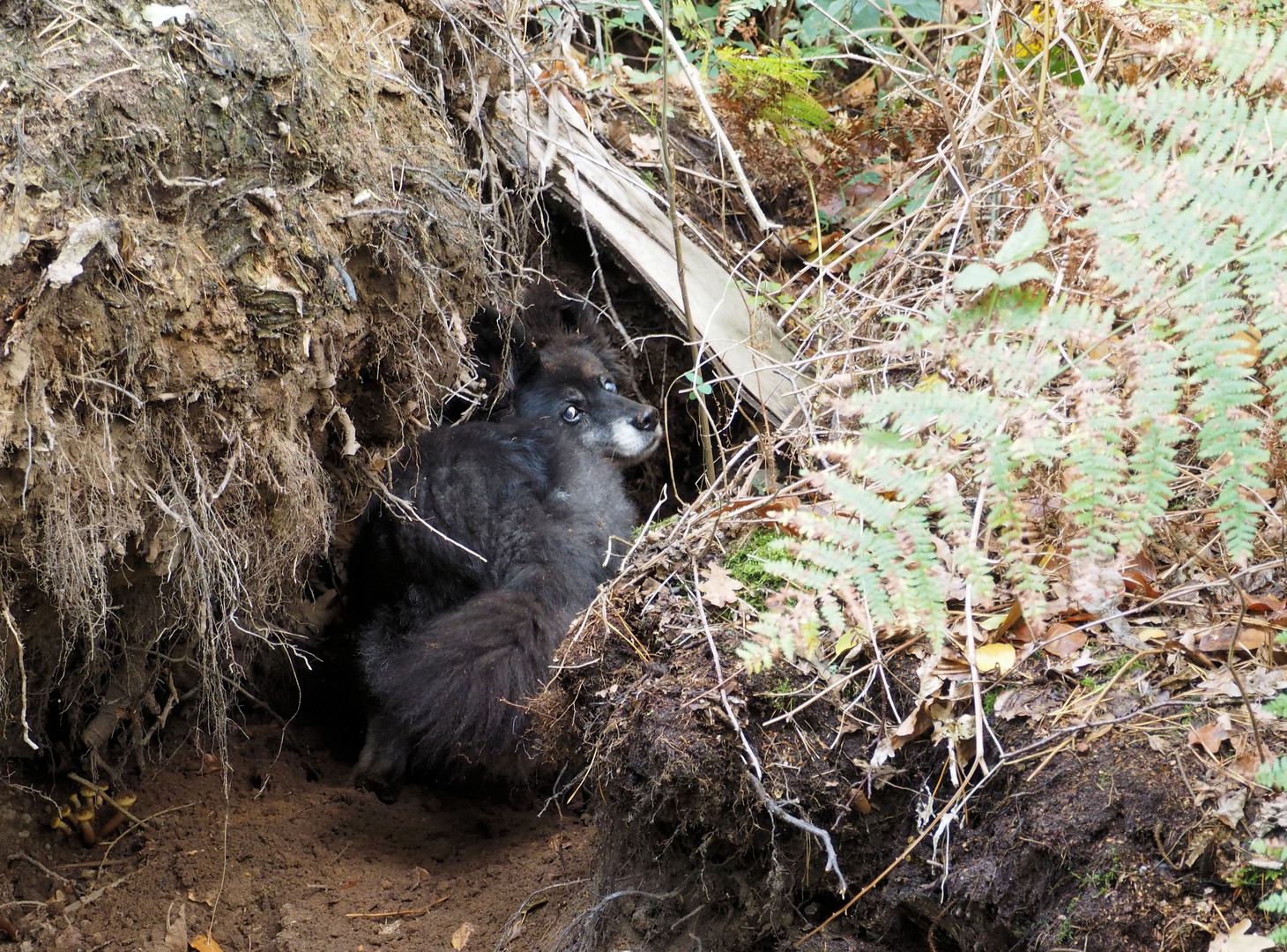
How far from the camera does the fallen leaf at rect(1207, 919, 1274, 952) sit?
6.71 ft

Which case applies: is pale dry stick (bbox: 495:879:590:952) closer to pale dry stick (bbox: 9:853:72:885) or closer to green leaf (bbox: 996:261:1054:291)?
pale dry stick (bbox: 9:853:72:885)

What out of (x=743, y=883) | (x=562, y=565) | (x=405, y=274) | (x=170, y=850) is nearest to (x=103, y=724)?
(x=170, y=850)

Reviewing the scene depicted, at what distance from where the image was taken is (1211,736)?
2.29 m

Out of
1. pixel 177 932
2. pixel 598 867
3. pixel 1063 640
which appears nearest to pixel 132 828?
pixel 177 932

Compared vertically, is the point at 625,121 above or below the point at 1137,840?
above

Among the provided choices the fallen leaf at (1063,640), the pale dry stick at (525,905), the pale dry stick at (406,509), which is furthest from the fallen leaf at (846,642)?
the pale dry stick at (406,509)

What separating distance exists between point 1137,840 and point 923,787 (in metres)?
0.51

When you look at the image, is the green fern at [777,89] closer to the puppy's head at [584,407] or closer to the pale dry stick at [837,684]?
the puppy's head at [584,407]

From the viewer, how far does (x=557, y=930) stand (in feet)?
11.4

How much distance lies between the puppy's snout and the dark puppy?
0.01m

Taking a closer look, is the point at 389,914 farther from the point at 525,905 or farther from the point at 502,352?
the point at 502,352

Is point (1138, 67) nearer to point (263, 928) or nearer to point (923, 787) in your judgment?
point (923, 787)

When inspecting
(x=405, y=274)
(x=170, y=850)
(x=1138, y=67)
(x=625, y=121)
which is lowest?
(x=170, y=850)

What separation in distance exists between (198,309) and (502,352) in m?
2.25
